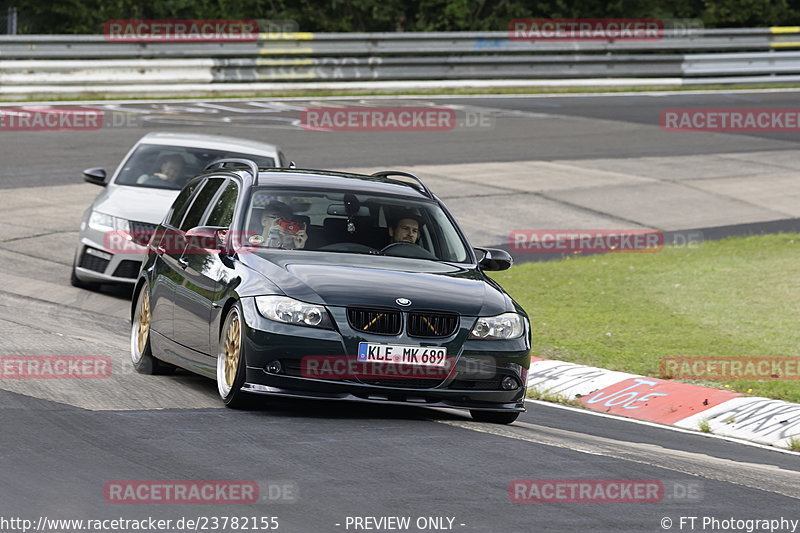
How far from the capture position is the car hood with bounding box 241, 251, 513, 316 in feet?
28.4

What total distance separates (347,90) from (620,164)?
30.1 feet

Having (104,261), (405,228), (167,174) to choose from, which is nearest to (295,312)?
(405,228)

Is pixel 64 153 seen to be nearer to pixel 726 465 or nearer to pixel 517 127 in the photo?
pixel 517 127

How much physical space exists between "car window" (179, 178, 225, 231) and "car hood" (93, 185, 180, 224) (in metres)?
4.33

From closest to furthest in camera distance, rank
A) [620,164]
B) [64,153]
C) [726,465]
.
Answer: [726,465] < [64,153] < [620,164]

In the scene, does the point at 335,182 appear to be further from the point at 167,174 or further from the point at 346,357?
the point at 167,174

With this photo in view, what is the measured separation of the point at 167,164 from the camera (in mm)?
16328

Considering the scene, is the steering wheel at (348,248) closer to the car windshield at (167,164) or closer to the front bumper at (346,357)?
the front bumper at (346,357)

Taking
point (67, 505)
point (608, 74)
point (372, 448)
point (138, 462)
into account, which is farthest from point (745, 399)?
point (608, 74)

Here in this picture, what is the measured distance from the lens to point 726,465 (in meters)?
8.39

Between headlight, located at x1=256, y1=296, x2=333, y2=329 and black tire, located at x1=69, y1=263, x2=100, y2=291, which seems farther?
black tire, located at x1=69, y1=263, x2=100, y2=291

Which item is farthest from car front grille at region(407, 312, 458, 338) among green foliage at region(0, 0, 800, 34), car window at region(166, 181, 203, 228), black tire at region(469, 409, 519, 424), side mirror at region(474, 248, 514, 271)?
green foliage at region(0, 0, 800, 34)

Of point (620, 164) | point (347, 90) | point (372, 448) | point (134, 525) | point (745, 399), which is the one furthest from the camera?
point (347, 90)

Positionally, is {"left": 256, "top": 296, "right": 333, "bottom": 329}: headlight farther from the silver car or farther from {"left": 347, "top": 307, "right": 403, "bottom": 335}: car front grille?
the silver car
